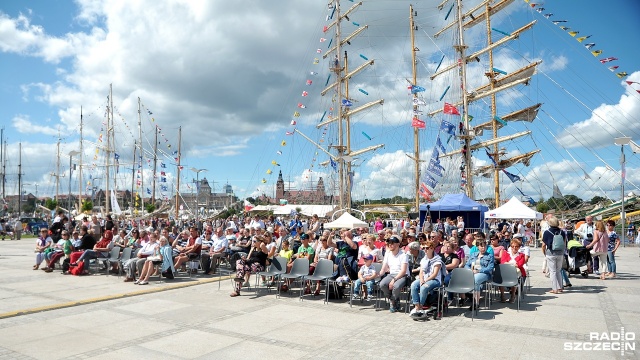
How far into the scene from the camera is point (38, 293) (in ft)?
33.0

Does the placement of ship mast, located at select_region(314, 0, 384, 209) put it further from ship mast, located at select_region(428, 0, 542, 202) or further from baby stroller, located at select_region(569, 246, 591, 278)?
baby stroller, located at select_region(569, 246, 591, 278)

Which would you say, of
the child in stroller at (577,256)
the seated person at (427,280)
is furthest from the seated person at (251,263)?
the child in stroller at (577,256)

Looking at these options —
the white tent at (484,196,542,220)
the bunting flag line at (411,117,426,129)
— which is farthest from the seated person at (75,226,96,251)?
the bunting flag line at (411,117,426,129)

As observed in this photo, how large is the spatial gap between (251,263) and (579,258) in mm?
9371

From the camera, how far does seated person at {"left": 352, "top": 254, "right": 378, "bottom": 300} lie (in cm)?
888

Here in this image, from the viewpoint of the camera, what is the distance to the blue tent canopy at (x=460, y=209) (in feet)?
77.9

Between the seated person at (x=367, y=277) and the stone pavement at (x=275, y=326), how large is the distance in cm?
34

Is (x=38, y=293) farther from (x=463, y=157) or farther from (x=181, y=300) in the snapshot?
(x=463, y=157)

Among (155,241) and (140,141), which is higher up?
(140,141)

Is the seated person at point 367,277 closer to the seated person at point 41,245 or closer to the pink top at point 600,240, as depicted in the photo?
the pink top at point 600,240

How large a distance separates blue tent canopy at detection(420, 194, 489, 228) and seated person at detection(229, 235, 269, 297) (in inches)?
618

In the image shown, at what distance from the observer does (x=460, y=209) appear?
77.1 feet

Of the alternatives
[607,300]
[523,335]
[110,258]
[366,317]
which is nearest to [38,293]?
[110,258]

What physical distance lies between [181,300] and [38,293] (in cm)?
365
